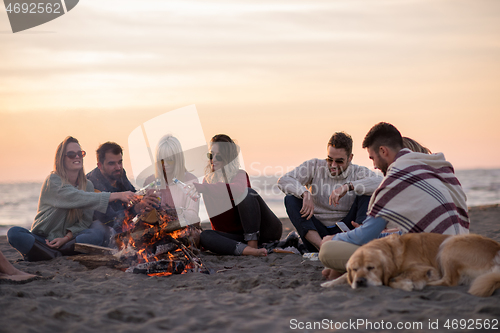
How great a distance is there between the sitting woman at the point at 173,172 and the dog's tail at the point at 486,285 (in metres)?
3.48

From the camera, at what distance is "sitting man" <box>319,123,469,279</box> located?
3553 millimetres

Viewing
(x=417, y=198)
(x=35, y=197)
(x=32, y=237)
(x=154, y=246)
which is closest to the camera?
(x=417, y=198)

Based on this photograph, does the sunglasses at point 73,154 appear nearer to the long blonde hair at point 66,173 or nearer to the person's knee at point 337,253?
the long blonde hair at point 66,173

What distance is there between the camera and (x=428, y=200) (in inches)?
139

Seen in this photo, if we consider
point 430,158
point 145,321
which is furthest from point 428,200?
point 145,321

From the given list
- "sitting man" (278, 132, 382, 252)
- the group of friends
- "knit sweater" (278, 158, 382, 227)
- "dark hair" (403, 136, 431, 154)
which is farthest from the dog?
"knit sweater" (278, 158, 382, 227)

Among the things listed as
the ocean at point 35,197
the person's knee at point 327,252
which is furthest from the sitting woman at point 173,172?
the ocean at point 35,197

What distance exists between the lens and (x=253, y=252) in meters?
5.58

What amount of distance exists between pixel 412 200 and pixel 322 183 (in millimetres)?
2183

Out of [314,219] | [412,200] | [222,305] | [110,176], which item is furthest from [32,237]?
[412,200]

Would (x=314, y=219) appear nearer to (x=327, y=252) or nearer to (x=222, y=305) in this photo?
(x=327, y=252)

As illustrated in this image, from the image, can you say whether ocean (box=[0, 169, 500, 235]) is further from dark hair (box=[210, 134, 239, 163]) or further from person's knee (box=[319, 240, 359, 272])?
person's knee (box=[319, 240, 359, 272])

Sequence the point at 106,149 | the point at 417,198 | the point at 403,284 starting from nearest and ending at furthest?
1. the point at 403,284
2. the point at 417,198
3. the point at 106,149

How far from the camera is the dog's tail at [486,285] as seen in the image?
3096 millimetres
